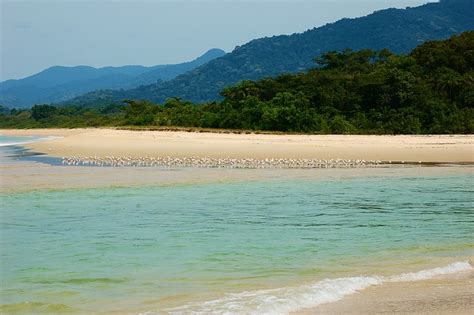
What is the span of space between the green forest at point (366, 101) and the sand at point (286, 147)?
4.99 m

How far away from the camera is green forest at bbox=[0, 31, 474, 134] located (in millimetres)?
37906

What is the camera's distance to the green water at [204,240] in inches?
278

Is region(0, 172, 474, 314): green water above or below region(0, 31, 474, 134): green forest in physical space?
below

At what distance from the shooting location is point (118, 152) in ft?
95.9

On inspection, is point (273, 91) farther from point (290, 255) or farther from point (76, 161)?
point (290, 255)

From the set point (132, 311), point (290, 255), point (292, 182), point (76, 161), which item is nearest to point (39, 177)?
point (76, 161)

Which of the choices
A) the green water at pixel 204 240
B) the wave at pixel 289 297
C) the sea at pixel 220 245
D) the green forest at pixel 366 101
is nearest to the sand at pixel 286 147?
the green forest at pixel 366 101

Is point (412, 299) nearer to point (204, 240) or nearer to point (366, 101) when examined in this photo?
point (204, 240)

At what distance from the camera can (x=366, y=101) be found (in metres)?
42.0

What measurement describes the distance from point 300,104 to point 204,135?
26.6ft

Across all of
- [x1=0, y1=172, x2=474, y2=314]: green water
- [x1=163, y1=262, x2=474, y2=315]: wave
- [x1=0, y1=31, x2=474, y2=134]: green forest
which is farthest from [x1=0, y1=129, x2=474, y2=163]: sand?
[x1=163, y1=262, x2=474, y2=315]: wave

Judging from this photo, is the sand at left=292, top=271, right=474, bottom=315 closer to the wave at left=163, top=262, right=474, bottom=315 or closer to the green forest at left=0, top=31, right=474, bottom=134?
the wave at left=163, top=262, right=474, bottom=315

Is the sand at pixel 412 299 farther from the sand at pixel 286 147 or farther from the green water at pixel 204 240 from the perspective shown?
the sand at pixel 286 147

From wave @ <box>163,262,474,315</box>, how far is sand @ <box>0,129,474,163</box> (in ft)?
57.0
